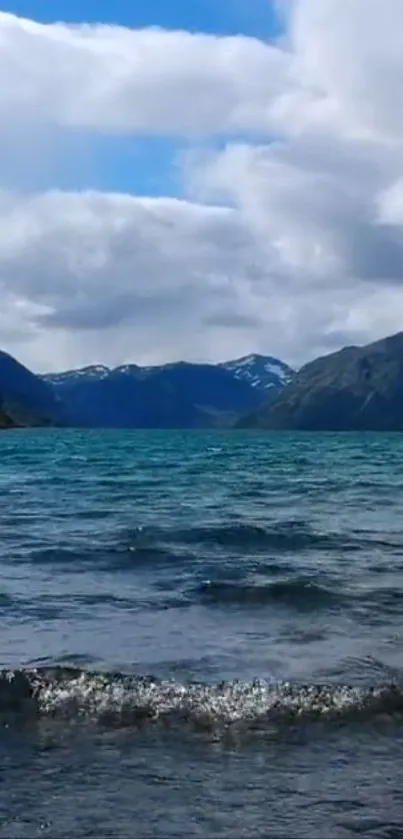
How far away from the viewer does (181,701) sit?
12477 millimetres

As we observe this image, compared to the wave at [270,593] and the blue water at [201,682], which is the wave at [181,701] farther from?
the wave at [270,593]

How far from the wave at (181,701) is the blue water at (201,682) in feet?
0.10

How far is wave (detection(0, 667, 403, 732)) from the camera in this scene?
12.0 meters

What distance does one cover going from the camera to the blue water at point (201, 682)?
9219 millimetres

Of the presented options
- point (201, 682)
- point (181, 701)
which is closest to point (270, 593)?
point (201, 682)

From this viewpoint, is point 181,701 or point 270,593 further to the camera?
point 270,593

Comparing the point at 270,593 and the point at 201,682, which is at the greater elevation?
the point at 270,593

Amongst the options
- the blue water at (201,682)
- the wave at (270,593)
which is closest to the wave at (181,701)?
the blue water at (201,682)

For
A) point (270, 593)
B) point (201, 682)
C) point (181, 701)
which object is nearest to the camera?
point (181, 701)

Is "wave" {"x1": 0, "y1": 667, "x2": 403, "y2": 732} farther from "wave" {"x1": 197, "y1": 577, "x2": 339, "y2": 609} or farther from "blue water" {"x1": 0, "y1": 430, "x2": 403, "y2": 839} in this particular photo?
"wave" {"x1": 197, "y1": 577, "x2": 339, "y2": 609}

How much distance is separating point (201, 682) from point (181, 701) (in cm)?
92

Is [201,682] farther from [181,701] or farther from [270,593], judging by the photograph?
[270,593]

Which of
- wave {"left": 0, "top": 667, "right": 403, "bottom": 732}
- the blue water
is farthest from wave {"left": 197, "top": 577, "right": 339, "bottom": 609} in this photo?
wave {"left": 0, "top": 667, "right": 403, "bottom": 732}

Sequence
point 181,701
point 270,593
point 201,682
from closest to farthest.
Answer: point 181,701, point 201,682, point 270,593
